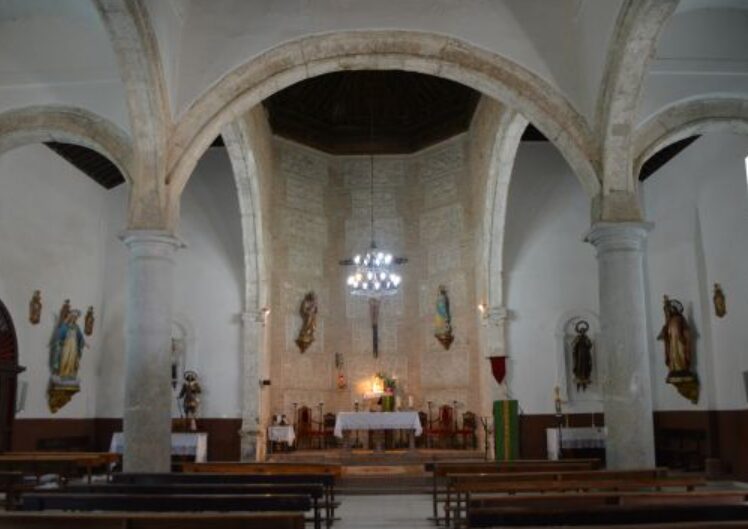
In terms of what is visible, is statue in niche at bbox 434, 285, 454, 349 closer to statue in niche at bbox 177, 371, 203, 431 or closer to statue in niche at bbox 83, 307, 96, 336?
statue in niche at bbox 177, 371, 203, 431

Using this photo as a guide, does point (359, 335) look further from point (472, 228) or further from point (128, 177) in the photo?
point (128, 177)

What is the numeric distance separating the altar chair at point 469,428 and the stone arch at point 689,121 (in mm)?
8473

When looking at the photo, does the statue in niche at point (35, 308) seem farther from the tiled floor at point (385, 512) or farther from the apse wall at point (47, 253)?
the tiled floor at point (385, 512)

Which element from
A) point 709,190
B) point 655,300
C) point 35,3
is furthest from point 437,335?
point 35,3

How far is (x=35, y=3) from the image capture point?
10.6 m

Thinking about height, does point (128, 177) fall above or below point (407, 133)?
below

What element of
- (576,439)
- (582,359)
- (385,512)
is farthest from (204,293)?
(385,512)

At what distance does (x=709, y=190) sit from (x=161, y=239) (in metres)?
9.58

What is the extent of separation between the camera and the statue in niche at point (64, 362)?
15.0m

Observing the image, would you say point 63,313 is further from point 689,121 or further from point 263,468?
point 689,121

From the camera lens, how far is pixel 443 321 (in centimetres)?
1833

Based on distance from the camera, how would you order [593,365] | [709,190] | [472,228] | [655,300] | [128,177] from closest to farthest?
[128,177], [709,190], [655,300], [593,365], [472,228]

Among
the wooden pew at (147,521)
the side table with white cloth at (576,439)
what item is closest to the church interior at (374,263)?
the wooden pew at (147,521)

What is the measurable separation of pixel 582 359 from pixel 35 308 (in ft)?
35.7
